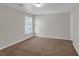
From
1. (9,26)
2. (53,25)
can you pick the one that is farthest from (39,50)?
(53,25)

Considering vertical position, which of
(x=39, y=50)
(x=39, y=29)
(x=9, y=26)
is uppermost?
(x=9, y=26)

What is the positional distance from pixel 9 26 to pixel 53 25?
293cm

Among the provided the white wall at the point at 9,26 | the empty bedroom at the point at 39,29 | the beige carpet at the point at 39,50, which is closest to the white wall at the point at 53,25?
the empty bedroom at the point at 39,29

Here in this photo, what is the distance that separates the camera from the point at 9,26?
3469 mm

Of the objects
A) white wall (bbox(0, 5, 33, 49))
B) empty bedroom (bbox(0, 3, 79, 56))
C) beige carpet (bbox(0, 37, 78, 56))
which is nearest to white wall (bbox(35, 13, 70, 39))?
empty bedroom (bbox(0, 3, 79, 56))

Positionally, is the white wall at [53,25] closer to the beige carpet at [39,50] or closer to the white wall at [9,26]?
the beige carpet at [39,50]

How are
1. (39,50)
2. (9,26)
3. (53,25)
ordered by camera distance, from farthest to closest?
(53,25)
(9,26)
(39,50)

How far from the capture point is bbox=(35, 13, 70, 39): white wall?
4968 millimetres

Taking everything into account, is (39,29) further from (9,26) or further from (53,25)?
(9,26)

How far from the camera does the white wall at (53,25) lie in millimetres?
4968

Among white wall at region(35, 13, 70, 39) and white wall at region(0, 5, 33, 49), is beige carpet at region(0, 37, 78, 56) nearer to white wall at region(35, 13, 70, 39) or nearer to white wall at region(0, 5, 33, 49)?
white wall at region(0, 5, 33, 49)

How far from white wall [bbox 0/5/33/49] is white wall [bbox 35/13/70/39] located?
1.93m

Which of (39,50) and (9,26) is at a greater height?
(9,26)

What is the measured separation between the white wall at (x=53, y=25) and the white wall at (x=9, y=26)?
1.93m
